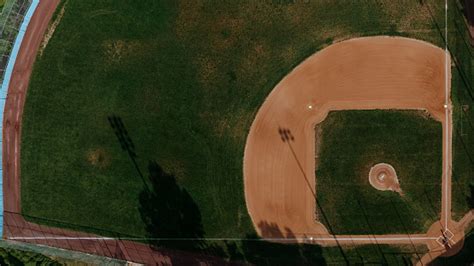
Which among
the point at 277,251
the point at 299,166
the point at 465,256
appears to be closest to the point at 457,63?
the point at 299,166

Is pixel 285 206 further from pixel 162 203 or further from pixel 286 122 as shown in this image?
pixel 162 203

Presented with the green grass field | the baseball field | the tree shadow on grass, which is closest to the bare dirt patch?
the baseball field

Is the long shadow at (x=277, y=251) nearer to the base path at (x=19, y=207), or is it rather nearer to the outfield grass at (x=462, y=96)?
the base path at (x=19, y=207)

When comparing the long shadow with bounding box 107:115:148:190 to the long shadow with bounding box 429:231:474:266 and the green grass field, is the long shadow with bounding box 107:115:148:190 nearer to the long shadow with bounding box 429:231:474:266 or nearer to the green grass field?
the green grass field

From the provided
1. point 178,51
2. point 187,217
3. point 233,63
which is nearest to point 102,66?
point 178,51

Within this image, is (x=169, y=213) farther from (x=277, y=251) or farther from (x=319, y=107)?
(x=319, y=107)

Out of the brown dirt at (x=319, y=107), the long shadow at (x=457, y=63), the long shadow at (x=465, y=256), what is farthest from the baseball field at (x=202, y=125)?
the long shadow at (x=465, y=256)
